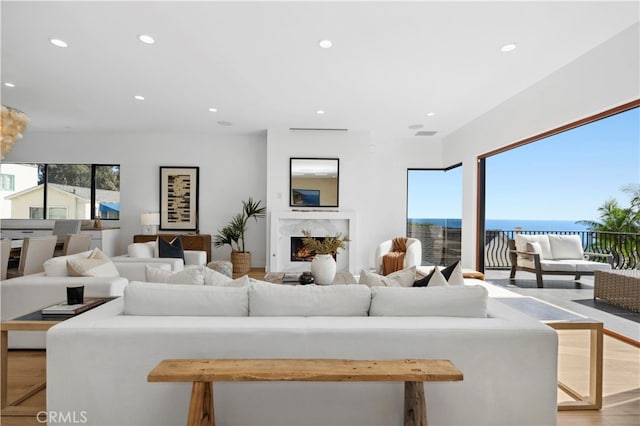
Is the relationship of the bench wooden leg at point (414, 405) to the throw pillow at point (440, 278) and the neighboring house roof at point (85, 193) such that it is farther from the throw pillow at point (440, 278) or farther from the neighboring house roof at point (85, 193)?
the neighboring house roof at point (85, 193)

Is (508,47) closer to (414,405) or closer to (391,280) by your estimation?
(391,280)

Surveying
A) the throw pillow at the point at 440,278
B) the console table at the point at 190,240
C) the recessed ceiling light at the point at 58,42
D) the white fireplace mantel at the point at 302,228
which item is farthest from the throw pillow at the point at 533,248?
the recessed ceiling light at the point at 58,42

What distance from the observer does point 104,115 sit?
5.68m

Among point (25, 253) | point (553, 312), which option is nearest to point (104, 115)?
point (25, 253)

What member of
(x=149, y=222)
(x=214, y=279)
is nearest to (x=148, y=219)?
(x=149, y=222)

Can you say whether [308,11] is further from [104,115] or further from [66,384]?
[104,115]

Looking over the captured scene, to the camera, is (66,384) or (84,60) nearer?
(66,384)

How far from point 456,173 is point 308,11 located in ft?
17.5

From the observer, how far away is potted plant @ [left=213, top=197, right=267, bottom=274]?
21.1 feet

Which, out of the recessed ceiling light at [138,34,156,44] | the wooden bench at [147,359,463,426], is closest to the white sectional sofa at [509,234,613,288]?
the wooden bench at [147,359,463,426]

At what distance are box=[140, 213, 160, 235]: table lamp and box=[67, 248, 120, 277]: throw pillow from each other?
331 cm

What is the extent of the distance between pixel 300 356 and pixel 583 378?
223 cm

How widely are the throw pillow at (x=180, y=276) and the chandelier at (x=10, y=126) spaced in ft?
4.19

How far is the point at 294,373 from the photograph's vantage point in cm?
140
